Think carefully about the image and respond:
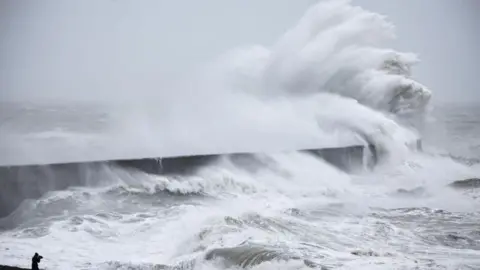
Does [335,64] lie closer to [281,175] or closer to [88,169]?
[281,175]

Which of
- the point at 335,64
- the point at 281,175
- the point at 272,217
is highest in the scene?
the point at 335,64

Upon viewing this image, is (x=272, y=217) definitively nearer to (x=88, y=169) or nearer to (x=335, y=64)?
(x=88, y=169)

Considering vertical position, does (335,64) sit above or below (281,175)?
above

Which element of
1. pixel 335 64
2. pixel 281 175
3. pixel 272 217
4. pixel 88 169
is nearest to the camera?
pixel 272 217

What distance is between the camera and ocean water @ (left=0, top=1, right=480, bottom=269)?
2893 millimetres

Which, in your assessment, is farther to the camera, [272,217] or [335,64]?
[335,64]

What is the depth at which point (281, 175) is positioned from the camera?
12.6 feet

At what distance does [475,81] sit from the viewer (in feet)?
11.6

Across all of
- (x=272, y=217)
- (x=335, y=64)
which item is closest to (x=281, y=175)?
(x=272, y=217)

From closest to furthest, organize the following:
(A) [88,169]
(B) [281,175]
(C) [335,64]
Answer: (A) [88,169]
(B) [281,175]
(C) [335,64]

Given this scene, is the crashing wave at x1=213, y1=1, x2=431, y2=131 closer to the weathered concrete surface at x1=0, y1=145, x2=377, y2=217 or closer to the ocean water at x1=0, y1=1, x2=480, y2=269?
the ocean water at x1=0, y1=1, x2=480, y2=269

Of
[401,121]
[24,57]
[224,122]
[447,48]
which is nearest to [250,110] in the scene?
[224,122]

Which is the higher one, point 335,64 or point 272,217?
point 335,64

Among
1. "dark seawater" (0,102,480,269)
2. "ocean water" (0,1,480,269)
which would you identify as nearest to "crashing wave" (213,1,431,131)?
"ocean water" (0,1,480,269)
